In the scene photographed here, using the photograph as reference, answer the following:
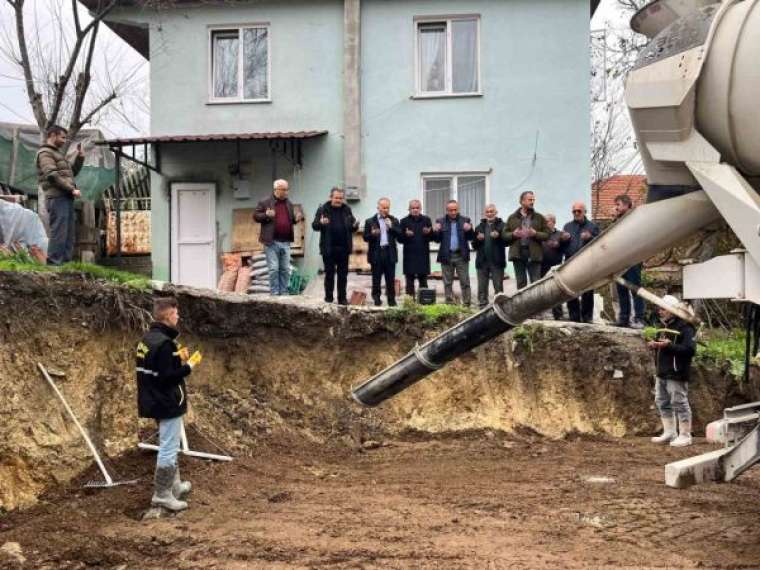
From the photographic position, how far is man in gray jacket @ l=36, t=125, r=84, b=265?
31.0ft

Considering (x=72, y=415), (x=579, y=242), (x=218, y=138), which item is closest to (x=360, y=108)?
(x=218, y=138)

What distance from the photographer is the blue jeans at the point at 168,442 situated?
Result: 22.1 feet

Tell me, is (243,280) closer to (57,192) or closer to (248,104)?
(248,104)

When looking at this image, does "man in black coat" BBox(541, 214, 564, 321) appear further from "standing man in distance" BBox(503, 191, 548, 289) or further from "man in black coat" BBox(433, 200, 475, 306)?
"man in black coat" BBox(433, 200, 475, 306)

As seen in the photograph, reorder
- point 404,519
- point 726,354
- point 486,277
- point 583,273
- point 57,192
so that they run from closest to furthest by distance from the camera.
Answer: point 583,273 < point 404,519 < point 57,192 < point 726,354 < point 486,277

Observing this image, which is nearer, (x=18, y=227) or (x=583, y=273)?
(x=583, y=273)

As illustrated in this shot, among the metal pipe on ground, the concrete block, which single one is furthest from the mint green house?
the concrete block

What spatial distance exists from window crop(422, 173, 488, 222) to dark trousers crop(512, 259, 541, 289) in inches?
175

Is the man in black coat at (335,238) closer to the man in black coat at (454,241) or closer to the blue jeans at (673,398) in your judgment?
the man in black coat at (454,241)

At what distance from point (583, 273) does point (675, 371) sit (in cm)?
471

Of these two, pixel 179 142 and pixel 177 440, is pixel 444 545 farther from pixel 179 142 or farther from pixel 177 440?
pixel 179 142

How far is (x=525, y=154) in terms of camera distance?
1591 centimetres

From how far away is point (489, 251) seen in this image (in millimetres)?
11883

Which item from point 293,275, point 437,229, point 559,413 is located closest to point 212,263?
point 293,275
